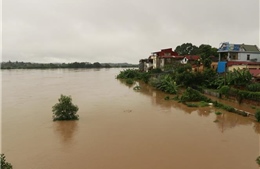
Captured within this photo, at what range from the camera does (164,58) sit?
37562 mm

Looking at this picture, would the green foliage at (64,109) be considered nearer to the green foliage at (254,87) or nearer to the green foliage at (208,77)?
the green foliage at (254,87)

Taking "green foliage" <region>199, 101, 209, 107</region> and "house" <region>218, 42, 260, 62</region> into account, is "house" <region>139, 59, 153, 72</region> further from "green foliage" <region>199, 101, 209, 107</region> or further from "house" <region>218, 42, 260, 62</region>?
"green foliage" <region>199, 101, 209, 107</region>

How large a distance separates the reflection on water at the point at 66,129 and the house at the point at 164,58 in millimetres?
25256

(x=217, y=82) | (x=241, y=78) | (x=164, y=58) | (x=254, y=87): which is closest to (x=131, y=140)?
(x=254, y=87)

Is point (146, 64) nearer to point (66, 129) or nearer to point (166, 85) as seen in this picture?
point (166, 85)

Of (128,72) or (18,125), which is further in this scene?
(128,72)

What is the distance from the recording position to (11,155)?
29.1ft

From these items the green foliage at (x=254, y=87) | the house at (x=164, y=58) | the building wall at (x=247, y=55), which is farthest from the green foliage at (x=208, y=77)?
the house at (x=164, y=58)

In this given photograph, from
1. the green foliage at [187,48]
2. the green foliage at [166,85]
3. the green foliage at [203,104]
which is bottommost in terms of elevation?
the green foliage at [203,104]

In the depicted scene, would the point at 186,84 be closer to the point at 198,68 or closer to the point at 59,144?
the point at 198,68

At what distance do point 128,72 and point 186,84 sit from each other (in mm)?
21621

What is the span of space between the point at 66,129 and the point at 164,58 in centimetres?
2793

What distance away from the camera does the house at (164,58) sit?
37481 millimetres

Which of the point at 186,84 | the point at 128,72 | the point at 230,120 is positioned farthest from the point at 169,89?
the point at 128,72
